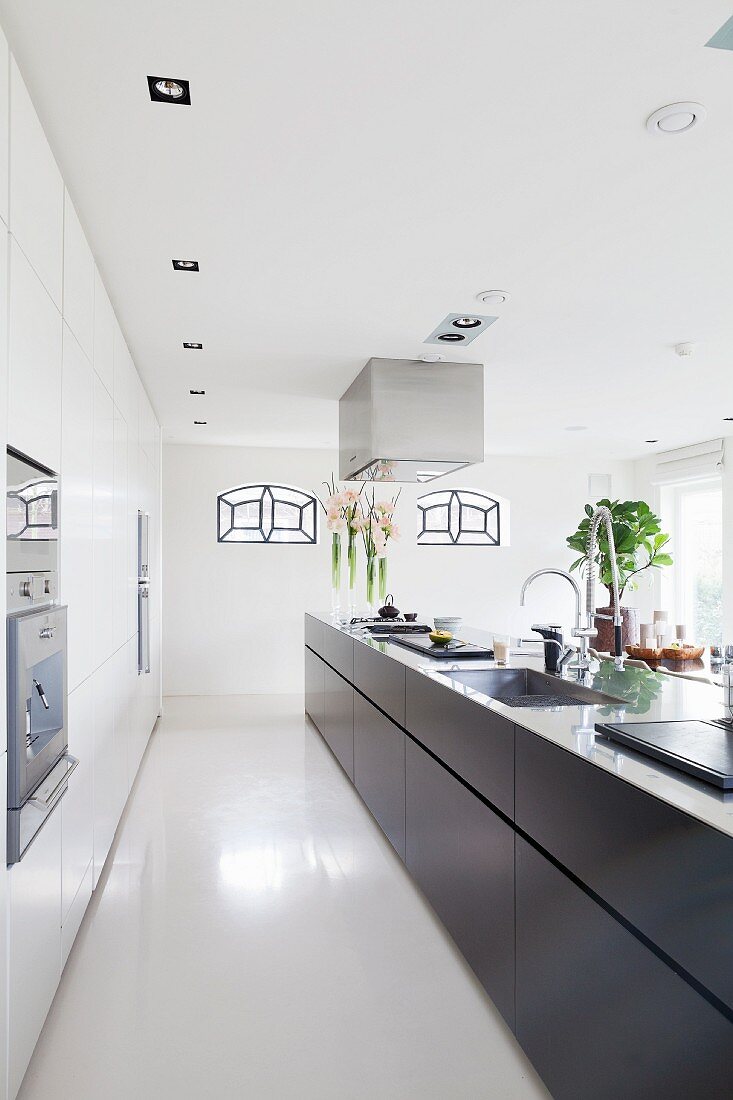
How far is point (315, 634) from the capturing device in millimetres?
5883

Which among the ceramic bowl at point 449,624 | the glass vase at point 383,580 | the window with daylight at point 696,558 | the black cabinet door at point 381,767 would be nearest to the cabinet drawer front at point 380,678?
A: the black cabinet door at point 381,767

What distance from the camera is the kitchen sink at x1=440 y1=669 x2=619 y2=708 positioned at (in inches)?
103

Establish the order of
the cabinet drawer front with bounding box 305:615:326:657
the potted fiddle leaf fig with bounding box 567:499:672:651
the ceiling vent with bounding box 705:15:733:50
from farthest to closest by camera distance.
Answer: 1. the potted fiddle leaf fig with bounding box 567:499:672:651
2. the cabinet drawer front with bounding box 305:615:326:657
3. the ceiling vent with bounding box 705:15:733:50

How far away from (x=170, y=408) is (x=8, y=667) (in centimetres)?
426

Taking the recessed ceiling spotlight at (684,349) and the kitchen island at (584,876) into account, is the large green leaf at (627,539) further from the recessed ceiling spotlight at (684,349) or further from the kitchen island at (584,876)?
A: the kitchen island at (584,876)

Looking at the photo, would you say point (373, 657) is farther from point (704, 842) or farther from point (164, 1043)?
point (704, 842)

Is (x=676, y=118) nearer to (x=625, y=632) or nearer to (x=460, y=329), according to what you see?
(x=460, y=329)

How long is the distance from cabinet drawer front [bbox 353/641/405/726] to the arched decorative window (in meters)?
3.62

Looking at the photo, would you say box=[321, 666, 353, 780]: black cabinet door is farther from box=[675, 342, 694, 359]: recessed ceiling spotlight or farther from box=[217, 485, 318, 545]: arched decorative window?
box=[217, 485, 318, 545]: arched decorative window

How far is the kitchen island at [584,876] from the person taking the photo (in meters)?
1.28

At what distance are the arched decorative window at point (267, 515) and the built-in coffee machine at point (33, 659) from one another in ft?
18.3

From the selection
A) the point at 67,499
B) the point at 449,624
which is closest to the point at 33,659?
the point at 67,499

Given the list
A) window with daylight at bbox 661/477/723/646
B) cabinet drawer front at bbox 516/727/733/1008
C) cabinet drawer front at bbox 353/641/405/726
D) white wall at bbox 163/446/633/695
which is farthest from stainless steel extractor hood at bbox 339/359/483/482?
window with daylight at bbox 661/477/723/646

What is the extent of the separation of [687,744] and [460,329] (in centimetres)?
257
